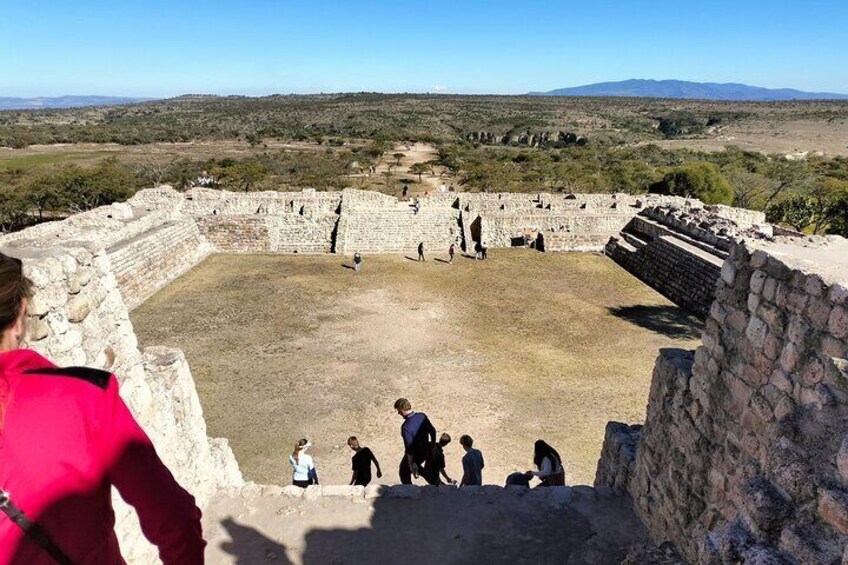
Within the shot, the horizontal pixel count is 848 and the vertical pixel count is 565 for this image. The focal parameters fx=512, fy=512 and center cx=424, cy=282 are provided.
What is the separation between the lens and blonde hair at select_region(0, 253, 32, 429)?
143 centimetres

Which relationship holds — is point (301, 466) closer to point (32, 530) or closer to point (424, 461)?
point (424, 461)

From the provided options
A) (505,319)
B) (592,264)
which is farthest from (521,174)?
(505,319)

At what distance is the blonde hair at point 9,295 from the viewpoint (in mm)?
1435

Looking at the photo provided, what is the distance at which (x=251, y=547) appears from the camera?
4992 mm

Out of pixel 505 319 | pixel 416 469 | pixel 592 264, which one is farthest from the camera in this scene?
pixel 592 264

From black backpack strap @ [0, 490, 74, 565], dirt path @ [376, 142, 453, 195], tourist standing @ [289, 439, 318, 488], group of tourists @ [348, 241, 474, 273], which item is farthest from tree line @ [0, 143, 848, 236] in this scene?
black backpack strap @ [0, 490, 74, 565]

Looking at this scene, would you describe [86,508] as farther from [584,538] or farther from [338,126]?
[338,126]

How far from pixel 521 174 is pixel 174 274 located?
29625mm

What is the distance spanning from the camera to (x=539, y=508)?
556cm

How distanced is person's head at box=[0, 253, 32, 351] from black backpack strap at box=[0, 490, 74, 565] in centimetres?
44

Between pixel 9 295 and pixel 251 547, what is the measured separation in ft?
14.4

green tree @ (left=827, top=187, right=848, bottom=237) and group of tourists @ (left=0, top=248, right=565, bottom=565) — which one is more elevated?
group of tourists @ (left=0, top=248, right=565, bottom=565)

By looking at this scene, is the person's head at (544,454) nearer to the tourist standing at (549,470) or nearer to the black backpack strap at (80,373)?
the tourist standing at (549,470)

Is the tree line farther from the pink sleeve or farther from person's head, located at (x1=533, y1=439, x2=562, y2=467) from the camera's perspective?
the pink sleeve
